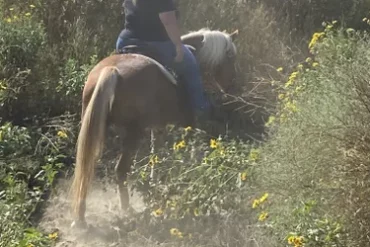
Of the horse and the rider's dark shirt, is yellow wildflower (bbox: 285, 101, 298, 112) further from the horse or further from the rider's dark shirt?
the rider's dark shirt

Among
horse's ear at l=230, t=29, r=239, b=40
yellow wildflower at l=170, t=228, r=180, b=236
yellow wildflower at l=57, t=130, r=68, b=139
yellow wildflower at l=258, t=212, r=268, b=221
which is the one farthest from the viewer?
horse's ear at l=230, t=29, r=239, b=40

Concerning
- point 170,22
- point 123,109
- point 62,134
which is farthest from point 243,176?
point 62,134

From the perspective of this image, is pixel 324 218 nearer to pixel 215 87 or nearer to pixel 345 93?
pixel 345 93

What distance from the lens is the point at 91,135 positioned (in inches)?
245

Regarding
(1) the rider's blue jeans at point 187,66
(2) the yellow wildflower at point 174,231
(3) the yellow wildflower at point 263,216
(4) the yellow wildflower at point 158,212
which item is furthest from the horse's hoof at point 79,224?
(3) the yellow wildflower at point 263,216

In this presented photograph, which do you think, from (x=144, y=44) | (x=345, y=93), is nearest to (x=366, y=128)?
(x=345, y=93)


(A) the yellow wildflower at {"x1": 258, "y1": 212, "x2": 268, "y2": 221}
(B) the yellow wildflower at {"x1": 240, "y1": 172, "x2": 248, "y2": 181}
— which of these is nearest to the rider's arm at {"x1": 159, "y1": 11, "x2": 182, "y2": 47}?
(B) the yellow wildflower at {"x1": 240, "y1": 172, "x2": 248, "y2": 181}

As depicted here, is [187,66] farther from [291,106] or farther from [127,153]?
[291,106]

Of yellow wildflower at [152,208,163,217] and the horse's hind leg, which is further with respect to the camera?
the horse's hind leg

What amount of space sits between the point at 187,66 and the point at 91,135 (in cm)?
142

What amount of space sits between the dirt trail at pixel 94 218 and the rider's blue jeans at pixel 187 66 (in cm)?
113

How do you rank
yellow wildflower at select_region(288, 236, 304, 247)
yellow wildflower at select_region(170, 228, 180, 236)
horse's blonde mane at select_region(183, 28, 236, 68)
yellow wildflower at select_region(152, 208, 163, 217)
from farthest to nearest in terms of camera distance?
horse's blonde mane at select_region(183, 28, 236, 68) < yellow wildflower at select_region(152, 208, 163, 217) < yellow wildflower at select_region(170, 228, 180, 236) < yellow wildflower at select_region(288, 236, 304, 247)

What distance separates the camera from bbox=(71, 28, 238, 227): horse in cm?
623

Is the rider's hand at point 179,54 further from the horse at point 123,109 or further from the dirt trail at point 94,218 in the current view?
the dirt trail at point 94,218
